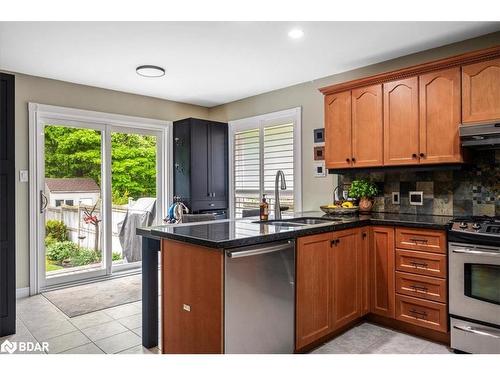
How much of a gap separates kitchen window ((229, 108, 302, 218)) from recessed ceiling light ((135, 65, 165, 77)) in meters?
1.51

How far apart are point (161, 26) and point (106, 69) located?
1.26 m

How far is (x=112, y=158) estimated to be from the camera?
462 cm

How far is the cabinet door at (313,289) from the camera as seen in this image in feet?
7.82

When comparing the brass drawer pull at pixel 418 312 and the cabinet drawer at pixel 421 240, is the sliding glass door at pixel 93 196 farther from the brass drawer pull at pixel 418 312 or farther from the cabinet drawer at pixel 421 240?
the brass drawer pull at pixel 418 312

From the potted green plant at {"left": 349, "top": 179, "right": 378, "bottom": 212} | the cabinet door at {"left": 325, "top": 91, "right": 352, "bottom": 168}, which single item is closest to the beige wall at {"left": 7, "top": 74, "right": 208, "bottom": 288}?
the cabinet door at {"left": 325, "top": 91, "right": 352, "bottom": 168}

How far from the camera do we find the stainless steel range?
7.69 ft

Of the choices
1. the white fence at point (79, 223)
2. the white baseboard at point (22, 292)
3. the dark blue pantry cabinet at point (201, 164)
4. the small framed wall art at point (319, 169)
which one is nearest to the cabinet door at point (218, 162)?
the dark blue pantry cabinet at point (201, 164)

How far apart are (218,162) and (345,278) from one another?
113 inches

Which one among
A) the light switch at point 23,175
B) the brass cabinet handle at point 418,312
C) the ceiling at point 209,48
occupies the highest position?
the ceiling at point 209,48

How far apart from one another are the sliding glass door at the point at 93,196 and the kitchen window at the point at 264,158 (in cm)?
108

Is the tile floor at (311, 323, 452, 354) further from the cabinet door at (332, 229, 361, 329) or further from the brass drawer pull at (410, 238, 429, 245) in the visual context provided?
the brass drawer pull at (410, 238, 429, 245)

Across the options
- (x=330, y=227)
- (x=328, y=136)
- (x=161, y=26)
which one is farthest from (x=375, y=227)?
(x=161, y=26)
